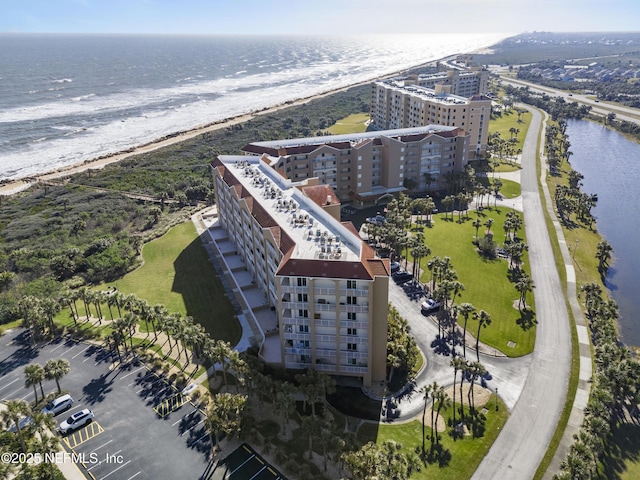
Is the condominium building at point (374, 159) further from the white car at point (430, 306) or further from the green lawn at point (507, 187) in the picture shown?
the white car at point (430, 306)

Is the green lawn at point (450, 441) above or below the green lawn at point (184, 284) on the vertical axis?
below

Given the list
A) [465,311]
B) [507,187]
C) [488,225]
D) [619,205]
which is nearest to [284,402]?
[465,311]

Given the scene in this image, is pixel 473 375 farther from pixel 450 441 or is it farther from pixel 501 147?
pixel 501 147

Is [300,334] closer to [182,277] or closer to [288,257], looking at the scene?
[288,257]

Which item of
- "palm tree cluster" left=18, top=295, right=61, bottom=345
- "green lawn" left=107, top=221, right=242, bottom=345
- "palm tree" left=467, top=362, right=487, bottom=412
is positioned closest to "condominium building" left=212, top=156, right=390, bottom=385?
"green lawn" left=107, top=221, right=242, bottom=345

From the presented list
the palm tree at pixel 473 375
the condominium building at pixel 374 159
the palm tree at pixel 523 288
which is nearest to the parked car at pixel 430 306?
the palm tree at pixel 523 288

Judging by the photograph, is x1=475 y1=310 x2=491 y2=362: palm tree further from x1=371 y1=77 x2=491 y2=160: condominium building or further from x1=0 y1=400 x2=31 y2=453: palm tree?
x1=371 y1=77 x2=491 y2=160: condominium building
